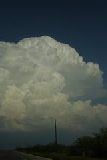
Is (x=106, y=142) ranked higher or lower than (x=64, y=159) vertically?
higher

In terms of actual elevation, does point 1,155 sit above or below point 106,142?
below

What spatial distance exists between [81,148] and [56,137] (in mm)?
15934

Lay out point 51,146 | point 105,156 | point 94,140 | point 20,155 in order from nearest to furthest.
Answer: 1. point 20,155
2. point 105,156
3. point 94,140
4. point 51,146

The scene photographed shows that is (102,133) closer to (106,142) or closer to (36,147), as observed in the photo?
(106,142)

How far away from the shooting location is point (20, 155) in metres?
55.5

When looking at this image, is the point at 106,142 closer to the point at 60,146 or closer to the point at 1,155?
the point at 60,146

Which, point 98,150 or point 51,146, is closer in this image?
point 98,150

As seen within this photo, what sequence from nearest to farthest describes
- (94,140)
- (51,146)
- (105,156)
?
(105,156)
(94,140)
(51,146)

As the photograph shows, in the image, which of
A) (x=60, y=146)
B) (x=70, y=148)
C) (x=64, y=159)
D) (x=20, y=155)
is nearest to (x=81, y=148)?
(x=70, y=148)

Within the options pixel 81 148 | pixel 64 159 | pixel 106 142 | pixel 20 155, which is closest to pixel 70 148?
pixel 81 148

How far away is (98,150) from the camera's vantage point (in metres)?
83.2

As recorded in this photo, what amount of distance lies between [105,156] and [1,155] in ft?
99.8

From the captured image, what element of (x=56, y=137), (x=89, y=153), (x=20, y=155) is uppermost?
(x=56, y=137)

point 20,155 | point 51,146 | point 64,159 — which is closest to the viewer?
point 20,155
